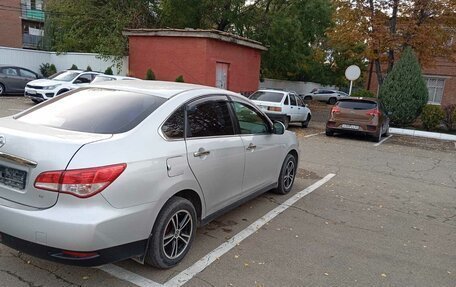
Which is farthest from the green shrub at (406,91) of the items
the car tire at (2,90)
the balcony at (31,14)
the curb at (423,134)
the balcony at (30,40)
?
the balcony at (31,14)

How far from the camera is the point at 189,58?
1686cm

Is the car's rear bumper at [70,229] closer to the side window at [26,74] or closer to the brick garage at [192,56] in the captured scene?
the brick garage at [192,56]

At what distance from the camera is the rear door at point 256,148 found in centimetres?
442

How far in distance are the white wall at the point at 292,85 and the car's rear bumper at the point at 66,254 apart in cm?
2664

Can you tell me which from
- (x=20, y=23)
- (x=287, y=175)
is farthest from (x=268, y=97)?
(x=20, y=23)

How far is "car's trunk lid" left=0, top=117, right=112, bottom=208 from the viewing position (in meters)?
2.71

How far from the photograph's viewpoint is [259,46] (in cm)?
2019

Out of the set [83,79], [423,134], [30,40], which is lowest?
[423,134]

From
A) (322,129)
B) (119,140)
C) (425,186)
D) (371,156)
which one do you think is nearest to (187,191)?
(119,140)

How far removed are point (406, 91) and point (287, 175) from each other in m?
12.9

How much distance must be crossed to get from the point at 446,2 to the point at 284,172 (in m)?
15.4

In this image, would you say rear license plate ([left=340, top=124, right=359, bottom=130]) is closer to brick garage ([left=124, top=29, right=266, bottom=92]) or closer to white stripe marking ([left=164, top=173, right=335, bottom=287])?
brick garage ([left=124, top=29, right=266, bottom=92])

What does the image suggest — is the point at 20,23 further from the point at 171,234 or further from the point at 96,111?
the point at 171,234

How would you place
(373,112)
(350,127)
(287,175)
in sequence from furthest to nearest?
(350,127)
(373,112)
(287,175)
